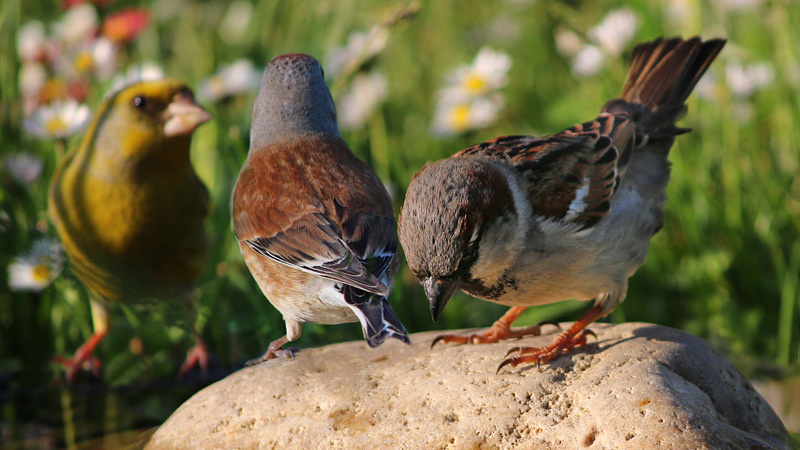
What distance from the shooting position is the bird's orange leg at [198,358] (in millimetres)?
3771

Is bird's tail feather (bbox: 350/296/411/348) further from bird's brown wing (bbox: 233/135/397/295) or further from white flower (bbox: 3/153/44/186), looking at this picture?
white flower (bbox: 3/153/44/186)

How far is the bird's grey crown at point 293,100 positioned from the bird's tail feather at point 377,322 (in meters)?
0.72

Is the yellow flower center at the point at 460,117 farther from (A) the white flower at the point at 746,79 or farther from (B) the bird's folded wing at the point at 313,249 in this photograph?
(B) the bird's folded wing at the point at 313,249

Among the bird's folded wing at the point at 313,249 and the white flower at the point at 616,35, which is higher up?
the white flower at the point at 616,35

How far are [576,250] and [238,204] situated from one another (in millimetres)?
1120

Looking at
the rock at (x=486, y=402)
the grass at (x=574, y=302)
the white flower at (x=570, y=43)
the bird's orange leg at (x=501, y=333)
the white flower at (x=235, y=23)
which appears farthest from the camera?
the white flower at (x=235, y=23)

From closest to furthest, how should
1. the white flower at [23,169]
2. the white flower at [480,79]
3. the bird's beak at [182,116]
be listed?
the bird's beak at [182,116]
the white flower at [23,169]
the white flower at [480,79]

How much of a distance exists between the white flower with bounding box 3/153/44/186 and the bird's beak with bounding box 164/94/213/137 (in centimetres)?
101

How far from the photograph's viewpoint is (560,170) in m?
3.07

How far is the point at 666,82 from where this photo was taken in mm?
3781

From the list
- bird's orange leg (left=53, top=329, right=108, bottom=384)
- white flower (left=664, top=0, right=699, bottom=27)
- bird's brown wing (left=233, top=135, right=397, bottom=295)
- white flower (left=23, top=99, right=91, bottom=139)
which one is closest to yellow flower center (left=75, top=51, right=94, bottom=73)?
white flower (left=23, top=99, right=91, bottom=139)

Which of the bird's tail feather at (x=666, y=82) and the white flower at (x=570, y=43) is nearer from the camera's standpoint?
the bird's tail feather at (x=666, y=82)

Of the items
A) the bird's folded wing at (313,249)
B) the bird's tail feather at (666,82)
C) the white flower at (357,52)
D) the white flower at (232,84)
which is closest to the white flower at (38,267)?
the white flower at (232,84)

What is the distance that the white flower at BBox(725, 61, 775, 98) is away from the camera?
189 inches
